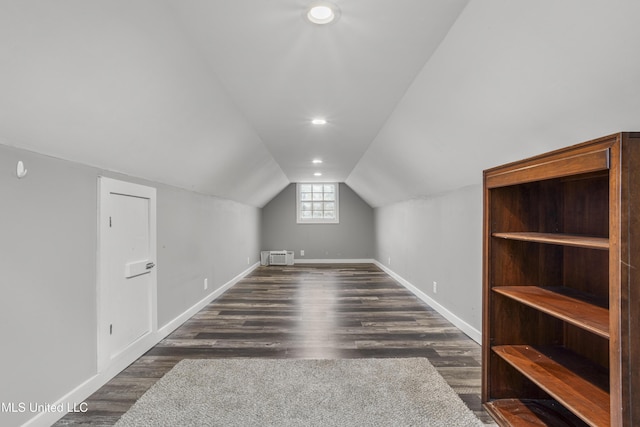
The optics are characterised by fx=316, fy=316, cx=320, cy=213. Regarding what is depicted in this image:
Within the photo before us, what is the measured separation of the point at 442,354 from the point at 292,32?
2651 millimetres

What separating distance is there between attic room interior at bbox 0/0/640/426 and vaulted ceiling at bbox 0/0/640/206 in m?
0.01

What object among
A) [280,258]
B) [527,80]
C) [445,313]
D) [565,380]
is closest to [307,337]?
[445,313]

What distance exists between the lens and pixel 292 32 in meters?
1.74

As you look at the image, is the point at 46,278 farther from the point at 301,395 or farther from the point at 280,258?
the point at 280,258

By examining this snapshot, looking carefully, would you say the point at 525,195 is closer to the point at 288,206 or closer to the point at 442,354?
the point at 442,354

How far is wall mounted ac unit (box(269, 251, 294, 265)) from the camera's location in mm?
8055

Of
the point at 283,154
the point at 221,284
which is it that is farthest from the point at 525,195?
the point at 221,284

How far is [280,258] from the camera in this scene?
8.07 meters

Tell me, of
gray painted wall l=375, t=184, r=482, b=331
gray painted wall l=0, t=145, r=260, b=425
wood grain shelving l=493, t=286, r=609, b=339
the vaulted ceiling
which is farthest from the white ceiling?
wood grain shelving l=493, t=286, r=609, b=339

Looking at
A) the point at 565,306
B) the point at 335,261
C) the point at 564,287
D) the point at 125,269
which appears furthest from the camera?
the point at 335,261

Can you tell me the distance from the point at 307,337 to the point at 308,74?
2.37 m

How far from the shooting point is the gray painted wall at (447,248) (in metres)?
2.99

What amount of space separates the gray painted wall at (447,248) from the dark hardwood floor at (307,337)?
280mm

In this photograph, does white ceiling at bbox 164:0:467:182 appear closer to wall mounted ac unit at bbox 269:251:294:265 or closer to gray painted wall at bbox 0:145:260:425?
gray painted wall at bbox 0:145:260:425
